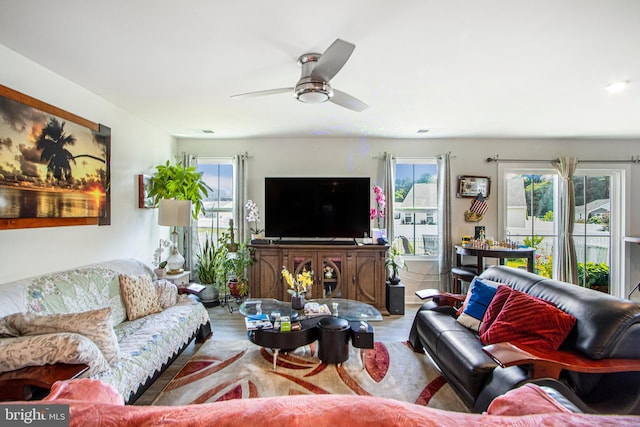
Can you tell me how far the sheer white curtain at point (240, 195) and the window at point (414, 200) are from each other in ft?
7.76

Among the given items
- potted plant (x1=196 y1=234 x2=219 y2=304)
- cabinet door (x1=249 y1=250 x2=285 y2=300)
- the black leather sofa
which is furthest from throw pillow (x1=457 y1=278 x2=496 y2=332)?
potted plant (x1=196 y1=234 x2=219 y2=304)

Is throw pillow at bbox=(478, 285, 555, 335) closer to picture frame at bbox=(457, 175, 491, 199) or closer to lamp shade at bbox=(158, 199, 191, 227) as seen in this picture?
picture frame at bbox=(457, 175, 491, 199)

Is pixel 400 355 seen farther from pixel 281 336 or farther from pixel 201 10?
pixel 201 10

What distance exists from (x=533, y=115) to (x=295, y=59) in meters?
2.95

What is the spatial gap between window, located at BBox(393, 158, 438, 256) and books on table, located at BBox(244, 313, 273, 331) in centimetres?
268

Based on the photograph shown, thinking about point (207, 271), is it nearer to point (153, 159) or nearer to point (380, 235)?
point (153, 159)

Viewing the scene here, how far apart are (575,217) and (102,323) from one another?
6004 mm

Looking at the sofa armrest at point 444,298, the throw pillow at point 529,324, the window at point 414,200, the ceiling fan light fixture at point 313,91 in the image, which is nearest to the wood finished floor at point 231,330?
the sofa armrest at point 444,298

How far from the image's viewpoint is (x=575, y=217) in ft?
15.0

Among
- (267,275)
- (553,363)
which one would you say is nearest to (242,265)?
(267,275)

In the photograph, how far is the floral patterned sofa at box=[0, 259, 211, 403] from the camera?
1511 millimetres

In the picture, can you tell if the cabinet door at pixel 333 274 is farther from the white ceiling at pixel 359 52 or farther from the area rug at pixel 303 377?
the white ceiling at pixel 359 52

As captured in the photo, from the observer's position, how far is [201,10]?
1.67 metres

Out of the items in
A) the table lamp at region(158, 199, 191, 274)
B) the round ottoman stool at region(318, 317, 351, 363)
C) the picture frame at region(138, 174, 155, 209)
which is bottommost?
the round ottoman stool at region(318, 317, 351, 363)
